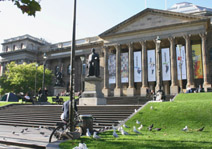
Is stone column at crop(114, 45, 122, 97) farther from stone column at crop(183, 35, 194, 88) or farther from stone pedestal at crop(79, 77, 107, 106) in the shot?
stone pedestal at crop(79, 77, 107, 106)

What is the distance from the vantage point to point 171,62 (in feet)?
133

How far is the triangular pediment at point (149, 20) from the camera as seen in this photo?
41131 mm

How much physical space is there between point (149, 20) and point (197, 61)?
13.0 metres

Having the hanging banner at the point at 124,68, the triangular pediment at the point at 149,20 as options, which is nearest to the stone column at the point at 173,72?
the triangular pediment at the point at 149,20

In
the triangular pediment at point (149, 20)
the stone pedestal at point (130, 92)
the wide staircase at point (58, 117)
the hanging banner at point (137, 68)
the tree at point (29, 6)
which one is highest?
the triangular pediment at point (149, 20)

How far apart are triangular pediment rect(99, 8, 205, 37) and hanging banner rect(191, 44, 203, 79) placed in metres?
5.61

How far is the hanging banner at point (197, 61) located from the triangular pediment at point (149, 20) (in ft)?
18.4

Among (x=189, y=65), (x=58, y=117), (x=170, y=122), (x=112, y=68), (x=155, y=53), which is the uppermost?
Result: (x=155, y=53)

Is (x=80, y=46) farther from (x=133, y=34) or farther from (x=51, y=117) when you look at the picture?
(x=51, y=117)

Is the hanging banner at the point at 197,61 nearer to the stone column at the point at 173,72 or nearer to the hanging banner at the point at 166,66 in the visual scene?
the stone column at the point at 173,72

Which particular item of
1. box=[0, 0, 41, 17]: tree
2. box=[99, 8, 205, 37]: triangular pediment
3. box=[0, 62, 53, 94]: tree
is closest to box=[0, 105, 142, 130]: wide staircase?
box=[0, 0, 41, 17]: tree

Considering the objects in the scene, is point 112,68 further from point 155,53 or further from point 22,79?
point 22,79

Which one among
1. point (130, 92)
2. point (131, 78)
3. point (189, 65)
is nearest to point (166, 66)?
point (189, 65)

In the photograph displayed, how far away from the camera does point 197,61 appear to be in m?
39.4
